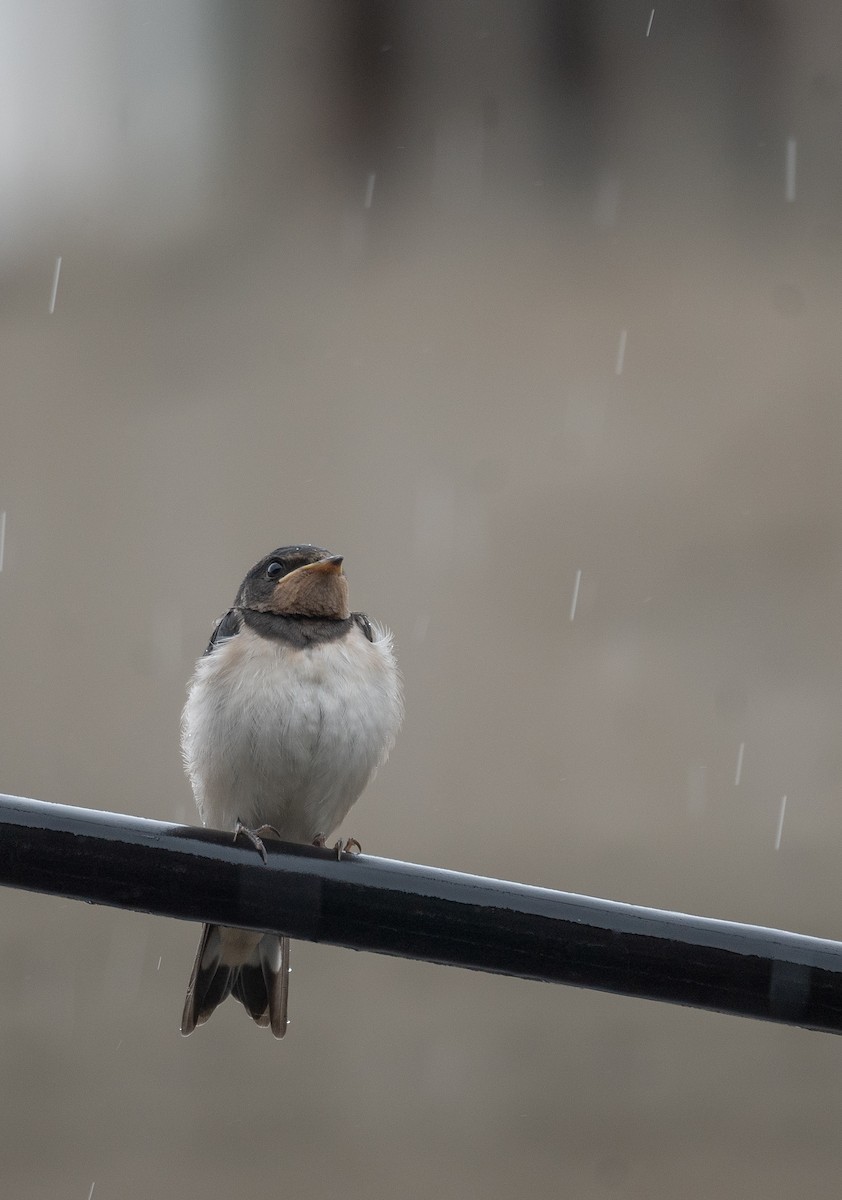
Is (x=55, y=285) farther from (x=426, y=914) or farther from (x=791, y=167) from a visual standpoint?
(x=426, y=914)

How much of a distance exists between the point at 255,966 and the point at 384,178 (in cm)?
427

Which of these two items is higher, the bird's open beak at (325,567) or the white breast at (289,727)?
the bird's open beak at (325,567)

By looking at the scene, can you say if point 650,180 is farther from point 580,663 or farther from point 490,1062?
point 490,1062

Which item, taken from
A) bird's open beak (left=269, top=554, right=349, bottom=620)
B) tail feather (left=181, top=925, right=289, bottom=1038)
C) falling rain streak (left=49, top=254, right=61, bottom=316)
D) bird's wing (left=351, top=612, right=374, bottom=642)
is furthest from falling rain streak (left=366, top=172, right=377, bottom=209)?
tail feather (left=181, top=925, right=289, bottom=1038)

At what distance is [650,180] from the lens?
228 inches

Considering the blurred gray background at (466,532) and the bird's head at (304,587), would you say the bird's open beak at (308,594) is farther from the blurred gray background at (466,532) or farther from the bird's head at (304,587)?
the blurred gray background at (466,532)

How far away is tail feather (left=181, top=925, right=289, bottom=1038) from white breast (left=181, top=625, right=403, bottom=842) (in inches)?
9.8

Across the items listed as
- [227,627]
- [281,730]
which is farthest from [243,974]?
[227,627]

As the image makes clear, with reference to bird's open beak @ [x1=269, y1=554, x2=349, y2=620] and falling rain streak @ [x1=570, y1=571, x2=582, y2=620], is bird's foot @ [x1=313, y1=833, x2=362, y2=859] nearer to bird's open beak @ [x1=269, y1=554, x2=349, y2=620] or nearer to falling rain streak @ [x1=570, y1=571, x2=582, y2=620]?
bird's open beak @ [x1=269, y1=554, x2=349, y2=620]

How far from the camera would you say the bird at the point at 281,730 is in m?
2.64

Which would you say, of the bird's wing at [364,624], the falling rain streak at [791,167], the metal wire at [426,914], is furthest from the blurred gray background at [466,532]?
the metal wire at [426,914]

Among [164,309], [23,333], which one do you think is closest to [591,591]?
[164,309]

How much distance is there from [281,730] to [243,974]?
521 millimetres

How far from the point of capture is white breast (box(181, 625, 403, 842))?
2641mm
